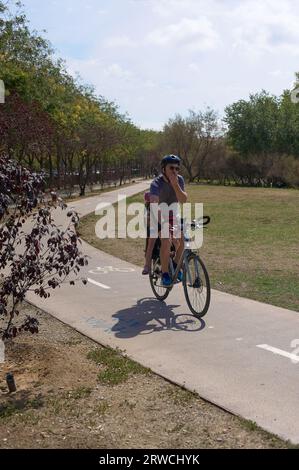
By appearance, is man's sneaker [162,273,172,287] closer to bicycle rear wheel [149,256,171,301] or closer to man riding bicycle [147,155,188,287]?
man riding bicycle [147,155,188,287]

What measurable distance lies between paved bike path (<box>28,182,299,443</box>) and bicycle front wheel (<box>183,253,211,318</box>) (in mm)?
127

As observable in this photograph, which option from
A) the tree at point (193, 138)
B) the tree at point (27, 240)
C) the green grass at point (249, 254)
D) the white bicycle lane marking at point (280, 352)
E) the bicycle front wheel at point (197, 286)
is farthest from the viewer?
the tree at point (193, 138)

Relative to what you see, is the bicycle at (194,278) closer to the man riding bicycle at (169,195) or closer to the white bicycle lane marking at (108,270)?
the man riding bicycle at (169,195)

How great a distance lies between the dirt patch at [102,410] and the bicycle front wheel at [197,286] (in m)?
1.42

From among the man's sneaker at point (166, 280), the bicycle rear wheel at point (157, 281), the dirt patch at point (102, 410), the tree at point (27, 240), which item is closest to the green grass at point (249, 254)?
the bicycle rear wheel at point (157, 281)

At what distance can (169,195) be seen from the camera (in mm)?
6191

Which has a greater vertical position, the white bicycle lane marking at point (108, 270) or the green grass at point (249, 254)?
the green grass at point (249, 254)

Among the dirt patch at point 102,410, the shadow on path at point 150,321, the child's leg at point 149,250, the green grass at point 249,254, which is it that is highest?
the child's leg at point 149,250

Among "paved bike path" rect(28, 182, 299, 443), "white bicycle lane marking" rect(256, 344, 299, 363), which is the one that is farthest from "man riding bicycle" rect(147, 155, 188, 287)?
"white bicycle lane marking" rect(256, 344, 299, 363)

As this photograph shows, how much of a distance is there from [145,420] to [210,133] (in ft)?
216

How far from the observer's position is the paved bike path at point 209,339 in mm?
3795

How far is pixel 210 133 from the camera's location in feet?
221

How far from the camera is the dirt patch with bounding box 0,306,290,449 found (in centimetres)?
324

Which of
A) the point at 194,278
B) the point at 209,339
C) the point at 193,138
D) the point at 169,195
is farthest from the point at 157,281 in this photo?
the point at 193,138
